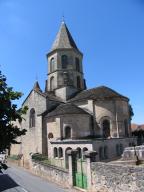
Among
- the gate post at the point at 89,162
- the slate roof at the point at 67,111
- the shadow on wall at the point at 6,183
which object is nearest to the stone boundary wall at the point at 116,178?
the gate post at the point at 89,162

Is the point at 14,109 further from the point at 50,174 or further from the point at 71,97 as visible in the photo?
the point at 71,97

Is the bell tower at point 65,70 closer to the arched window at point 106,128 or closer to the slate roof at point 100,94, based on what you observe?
the slate roof at point 100,94

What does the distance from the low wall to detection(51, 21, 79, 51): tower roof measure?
2300cm

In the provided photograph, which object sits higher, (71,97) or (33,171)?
(71,97)

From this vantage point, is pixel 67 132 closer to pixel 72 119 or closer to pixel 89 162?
pixel 72 119

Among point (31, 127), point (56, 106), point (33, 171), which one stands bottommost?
point (33, 171)

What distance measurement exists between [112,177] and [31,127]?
82.9 ft

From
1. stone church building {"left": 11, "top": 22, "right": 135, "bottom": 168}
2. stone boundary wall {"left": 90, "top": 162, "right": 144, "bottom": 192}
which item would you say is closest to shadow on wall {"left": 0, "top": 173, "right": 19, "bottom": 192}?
stone church building {"left": 11, "top": 22, "right": 135, "bottom": 168}

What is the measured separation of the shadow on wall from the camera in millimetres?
19897

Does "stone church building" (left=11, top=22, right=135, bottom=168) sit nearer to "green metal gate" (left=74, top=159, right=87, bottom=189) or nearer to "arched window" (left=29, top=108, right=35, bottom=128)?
"arched window" (left=29, top=108, right=35, bottom=128)

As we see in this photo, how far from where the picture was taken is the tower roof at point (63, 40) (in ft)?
144

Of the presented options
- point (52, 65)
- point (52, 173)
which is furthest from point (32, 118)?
point (52, 173)

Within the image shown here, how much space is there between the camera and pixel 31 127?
1508 inches

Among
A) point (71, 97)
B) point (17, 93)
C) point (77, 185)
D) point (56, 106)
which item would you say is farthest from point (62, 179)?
point (71, 97)
